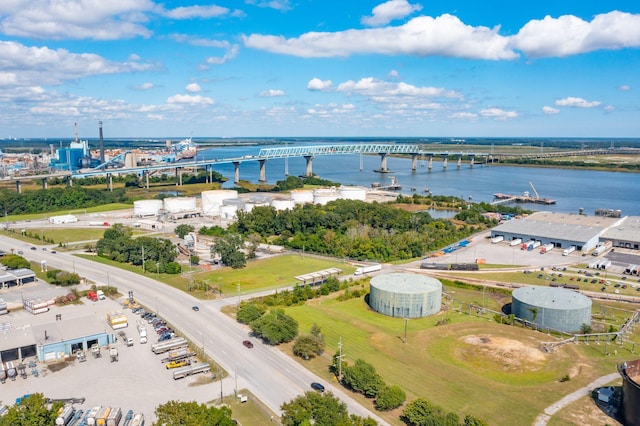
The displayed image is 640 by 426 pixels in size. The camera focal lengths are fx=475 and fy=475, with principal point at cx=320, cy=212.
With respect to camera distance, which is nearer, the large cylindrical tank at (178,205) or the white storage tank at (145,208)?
the white storage tank at (145,208)

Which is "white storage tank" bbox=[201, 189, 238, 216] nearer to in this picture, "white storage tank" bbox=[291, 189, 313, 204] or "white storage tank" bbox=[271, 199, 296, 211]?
"white storage tank" bbox=[271, 199, 296, 211]

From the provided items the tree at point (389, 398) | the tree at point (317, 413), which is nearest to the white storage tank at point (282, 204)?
the tree at point (389, 398)

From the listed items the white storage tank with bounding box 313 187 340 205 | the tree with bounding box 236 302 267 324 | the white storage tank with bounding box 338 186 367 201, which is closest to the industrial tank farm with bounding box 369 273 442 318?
the tree with bounding box 236 302 267 324

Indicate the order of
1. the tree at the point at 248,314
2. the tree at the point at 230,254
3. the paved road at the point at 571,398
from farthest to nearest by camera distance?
the tree at the point at 230,254
the tree at the point at 248,314
the paved road at the point at 571,398

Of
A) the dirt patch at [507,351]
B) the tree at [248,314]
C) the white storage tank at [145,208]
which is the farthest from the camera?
the white storage tank at [145,208]

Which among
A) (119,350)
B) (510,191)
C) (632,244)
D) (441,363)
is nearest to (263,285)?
(119,350)

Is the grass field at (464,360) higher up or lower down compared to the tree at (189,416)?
lower down

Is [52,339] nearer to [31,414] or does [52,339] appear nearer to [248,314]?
[31,414]

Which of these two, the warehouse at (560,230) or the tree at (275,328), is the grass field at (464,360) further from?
the warehouse at (560,230)
